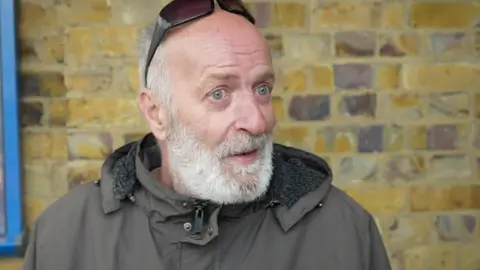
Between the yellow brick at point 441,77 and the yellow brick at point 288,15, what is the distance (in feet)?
1.57

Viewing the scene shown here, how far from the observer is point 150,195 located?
177cm

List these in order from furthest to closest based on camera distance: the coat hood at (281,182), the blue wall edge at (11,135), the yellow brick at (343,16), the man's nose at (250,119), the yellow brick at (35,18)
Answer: the yellow brick at (343,16) → the yellow brick at (35,18) → the blue wall edge at (11,135) → the coat hood at (281,182) → the man's nose at (250,119)

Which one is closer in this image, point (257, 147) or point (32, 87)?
point (257, 147)

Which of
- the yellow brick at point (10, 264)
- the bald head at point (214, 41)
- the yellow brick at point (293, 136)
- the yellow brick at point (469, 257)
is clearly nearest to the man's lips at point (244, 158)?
the bald head at point (214, 41)

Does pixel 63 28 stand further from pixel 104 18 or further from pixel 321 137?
pixel 321 137

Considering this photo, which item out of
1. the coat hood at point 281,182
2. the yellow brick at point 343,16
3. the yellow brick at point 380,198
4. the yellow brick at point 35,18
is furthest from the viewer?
the yellow brick at point 380,198

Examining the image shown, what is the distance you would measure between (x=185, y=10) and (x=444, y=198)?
162 centimetres

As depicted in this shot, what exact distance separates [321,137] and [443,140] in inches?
20.2

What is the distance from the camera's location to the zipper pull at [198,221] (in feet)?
5.50

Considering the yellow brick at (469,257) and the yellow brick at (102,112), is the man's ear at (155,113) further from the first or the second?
the yellow brick at (469,257)

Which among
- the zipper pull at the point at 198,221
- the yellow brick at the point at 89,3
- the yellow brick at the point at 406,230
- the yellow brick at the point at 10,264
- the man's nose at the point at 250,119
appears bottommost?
the yellow brick at the point at 10,264

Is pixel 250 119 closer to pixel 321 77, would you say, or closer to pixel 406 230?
pixel 321 77

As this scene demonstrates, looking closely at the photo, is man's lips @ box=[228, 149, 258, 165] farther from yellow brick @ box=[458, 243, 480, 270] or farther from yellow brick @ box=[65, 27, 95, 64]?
yellow brick @ box=[458, 243, 480, 270]

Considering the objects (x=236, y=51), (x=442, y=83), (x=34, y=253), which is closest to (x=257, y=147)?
(x=236, y=51)
